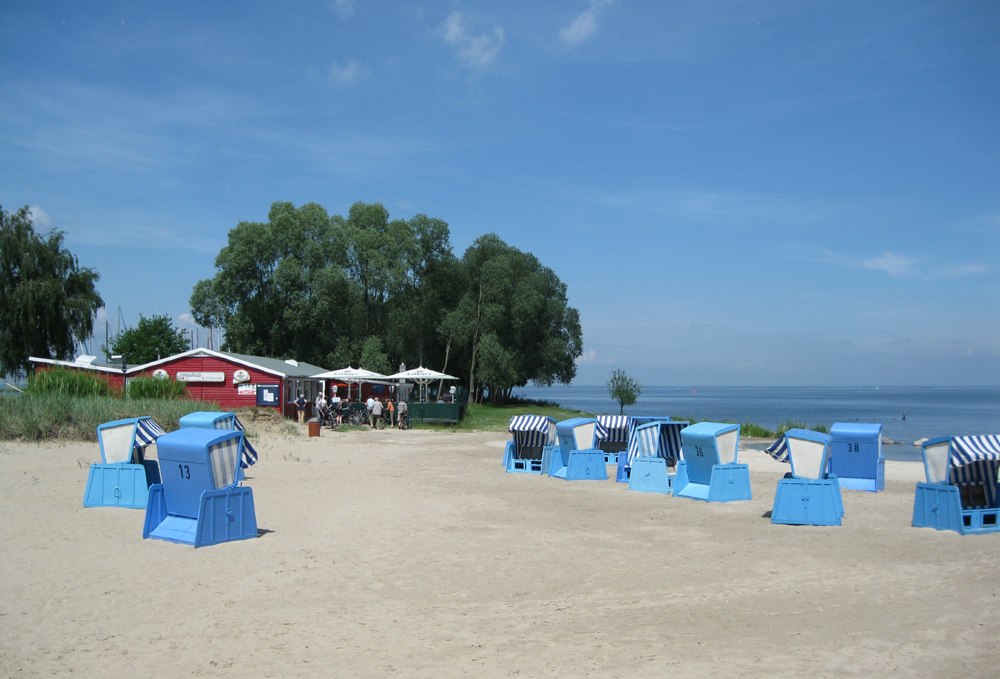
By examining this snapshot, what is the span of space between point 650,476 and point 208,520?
26.1 ft

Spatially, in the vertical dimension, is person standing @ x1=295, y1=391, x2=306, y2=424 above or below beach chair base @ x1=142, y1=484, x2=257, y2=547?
above

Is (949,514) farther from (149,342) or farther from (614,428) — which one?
(149,342)

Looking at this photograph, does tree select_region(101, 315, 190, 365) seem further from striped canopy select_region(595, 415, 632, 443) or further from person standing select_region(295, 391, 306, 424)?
striped canopy select_region(595, 415, 632, 443)

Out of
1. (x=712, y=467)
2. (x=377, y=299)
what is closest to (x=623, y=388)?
(x=377, y=299)

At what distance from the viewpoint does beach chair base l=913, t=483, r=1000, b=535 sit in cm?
1051

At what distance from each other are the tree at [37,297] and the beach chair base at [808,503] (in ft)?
146

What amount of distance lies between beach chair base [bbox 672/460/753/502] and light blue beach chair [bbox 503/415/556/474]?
14.1ft

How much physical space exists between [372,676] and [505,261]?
50.0 m

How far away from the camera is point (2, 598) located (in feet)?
22.6

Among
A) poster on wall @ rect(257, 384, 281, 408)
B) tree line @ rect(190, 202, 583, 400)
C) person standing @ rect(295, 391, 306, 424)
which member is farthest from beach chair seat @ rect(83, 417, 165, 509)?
tree line @ rect(190, 202, 583, 400)

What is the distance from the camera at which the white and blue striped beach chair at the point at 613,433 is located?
18.7m

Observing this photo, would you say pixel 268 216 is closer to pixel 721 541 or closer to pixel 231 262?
pixel 231 262

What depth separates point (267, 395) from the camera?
3588 centimetres

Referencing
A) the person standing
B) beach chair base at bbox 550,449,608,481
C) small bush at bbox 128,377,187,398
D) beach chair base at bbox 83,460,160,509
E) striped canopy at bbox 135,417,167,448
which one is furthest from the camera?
the person standing
